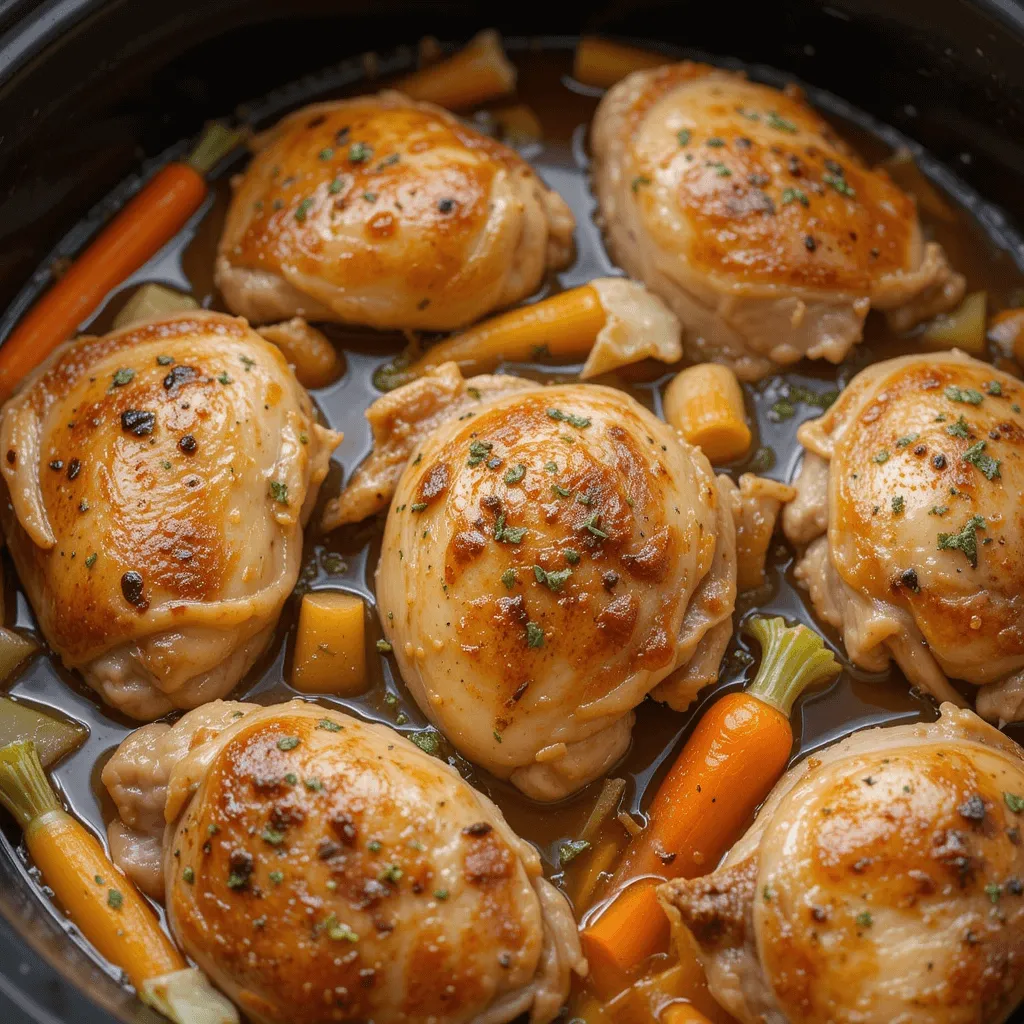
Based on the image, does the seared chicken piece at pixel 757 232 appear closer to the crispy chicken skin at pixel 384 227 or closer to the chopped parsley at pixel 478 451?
the crispy chicken skin at pixel 384 227

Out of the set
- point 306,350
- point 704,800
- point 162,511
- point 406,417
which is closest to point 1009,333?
point 704,800

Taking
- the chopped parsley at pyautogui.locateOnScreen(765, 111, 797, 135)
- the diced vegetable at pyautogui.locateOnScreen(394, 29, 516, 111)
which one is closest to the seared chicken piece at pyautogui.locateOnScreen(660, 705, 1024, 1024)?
the chopped parsley at pyautogui.locateOnScreen(765, 111, 797, 135)

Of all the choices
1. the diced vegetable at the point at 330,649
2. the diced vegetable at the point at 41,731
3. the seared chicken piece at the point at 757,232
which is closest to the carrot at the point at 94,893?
the diced vegetable at the point at 41,731

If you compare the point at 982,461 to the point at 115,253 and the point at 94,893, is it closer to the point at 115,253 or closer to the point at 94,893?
the point at 94,893

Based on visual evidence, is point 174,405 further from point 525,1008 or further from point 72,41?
point 525,1008

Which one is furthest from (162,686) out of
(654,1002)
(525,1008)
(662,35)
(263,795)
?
(662,35)

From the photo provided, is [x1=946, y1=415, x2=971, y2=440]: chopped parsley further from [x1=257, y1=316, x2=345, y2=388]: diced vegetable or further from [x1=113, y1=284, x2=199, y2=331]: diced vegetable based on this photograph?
[x1=113, y1=284, x2=199, y2=331]: diced vegetable
